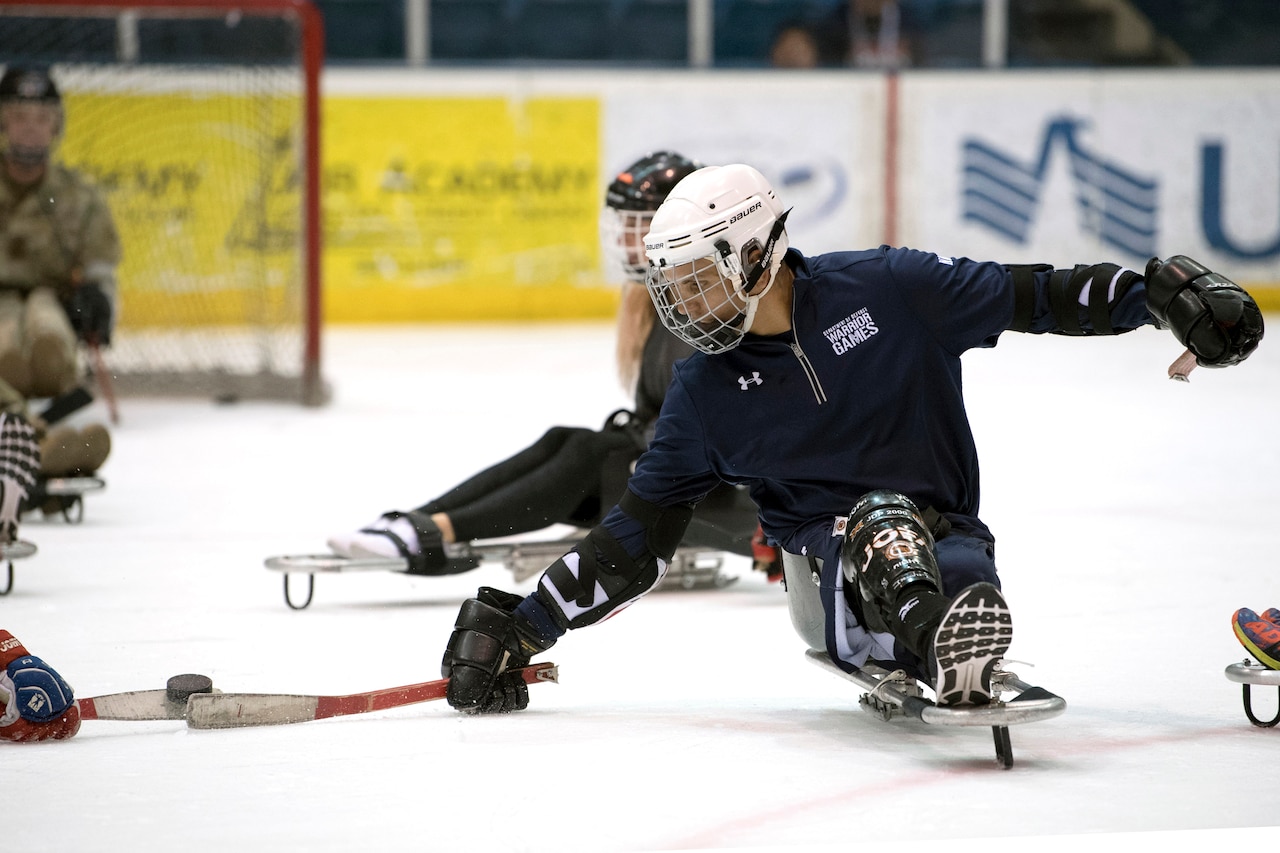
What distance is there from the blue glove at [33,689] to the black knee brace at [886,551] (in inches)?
52.3

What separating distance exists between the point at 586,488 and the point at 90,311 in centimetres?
343

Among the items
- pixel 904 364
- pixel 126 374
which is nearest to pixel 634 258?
pixel 904 364

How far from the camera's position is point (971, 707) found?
8.77ft

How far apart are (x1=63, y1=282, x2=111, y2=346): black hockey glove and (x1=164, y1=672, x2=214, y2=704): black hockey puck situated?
4.12 metres

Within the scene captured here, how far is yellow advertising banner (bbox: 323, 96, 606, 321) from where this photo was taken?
1133 centimetres

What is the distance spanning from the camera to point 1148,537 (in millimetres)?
5113

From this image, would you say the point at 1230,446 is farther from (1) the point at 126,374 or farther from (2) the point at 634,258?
(1) the point at 126,374

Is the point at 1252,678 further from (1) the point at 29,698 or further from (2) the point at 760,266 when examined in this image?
(1) the point at 29,698

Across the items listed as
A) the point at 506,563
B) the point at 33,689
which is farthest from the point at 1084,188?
the point at 33,689

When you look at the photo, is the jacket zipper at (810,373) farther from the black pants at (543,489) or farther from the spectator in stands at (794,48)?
the spectator in stands at (794,48)

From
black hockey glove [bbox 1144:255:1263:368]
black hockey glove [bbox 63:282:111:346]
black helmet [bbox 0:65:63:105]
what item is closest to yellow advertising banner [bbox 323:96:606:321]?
black hockey glove [bbox 63:282:111:346]

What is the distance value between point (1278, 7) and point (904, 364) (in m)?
10.6

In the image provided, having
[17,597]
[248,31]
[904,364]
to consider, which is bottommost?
[17,597]

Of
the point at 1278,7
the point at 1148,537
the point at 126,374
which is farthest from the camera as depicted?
the point at 1278,7
